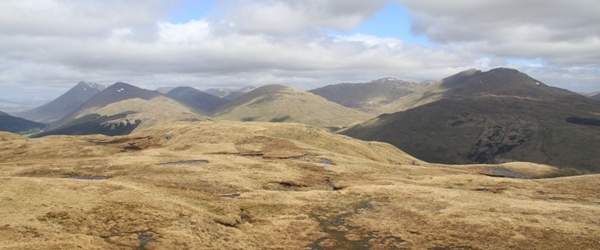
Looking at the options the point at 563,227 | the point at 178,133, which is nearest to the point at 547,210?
the point at 563,227

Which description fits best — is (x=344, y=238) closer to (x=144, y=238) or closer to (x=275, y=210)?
(x=275, y=210)

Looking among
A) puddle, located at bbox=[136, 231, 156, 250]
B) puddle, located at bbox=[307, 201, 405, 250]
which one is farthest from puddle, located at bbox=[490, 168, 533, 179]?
puddle, located at bbox=[136, 231, 156, 250]

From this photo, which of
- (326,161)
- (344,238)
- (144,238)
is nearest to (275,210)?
(344,238)

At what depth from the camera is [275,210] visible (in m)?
46.8

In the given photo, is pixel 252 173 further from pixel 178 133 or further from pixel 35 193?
pixel 178 133

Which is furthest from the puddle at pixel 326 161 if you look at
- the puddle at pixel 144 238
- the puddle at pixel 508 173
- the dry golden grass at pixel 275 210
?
the puddle at pixel 144 238

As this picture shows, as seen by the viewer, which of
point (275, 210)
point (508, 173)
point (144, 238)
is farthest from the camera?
point (508, 173)

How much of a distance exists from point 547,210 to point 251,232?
1345 inches

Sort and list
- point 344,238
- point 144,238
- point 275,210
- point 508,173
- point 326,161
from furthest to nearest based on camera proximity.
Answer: point 508,173 → point 326,161 → point 275,210 → point 344,238 → point 144,238

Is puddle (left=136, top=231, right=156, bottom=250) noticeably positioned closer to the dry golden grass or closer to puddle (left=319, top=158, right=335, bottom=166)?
the dry golden grass

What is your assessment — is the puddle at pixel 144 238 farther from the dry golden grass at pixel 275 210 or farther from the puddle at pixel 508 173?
the puddle at pixel 508 173

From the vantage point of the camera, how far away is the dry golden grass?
112ft

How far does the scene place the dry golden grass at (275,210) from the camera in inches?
1339

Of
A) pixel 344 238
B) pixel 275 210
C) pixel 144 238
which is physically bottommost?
pixel 344 238
